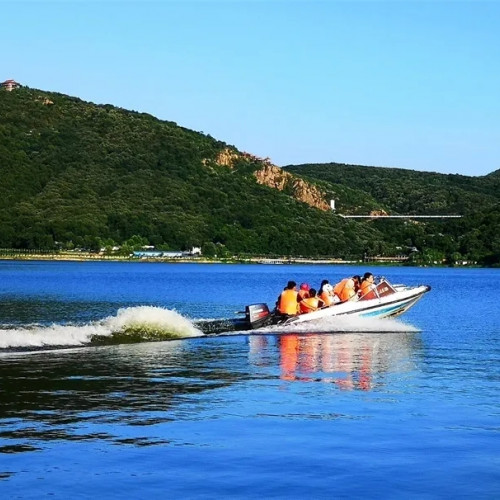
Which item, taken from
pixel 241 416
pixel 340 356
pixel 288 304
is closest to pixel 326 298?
pixel 288 304

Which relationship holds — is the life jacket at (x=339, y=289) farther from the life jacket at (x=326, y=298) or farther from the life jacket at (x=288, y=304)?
the life jacket at (x=288, y=304)

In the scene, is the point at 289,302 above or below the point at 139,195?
below

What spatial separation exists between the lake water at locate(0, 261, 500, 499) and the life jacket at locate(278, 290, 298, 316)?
157cm

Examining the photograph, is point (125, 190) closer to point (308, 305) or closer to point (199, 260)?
point (199, 260)

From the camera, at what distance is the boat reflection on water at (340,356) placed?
67.3 ft

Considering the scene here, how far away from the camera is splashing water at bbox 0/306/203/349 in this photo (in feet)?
83.8

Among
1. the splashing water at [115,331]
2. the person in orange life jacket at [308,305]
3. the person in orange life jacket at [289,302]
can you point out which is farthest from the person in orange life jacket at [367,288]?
the splashing water at [115,331]

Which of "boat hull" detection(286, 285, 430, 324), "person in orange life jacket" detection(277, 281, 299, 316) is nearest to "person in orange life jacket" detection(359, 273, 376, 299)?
"boat hull" detection(286, 285, 430, 324)

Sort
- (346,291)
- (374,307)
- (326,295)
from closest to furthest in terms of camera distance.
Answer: (326,295), (346,291), (374,307)

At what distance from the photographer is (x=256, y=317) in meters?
29.9

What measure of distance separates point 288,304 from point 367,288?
9.86 ft

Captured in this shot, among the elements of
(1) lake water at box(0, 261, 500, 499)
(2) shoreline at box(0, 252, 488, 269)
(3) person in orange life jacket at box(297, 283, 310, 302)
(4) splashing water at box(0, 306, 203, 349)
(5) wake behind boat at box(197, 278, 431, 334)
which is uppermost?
(2) shoreline at box(0, 252, 488, 269)

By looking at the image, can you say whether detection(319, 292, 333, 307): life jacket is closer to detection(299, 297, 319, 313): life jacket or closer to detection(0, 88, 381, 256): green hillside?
detection(299, 297, 319, 313): life jacket

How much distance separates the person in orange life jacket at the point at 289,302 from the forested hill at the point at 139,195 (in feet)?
417
